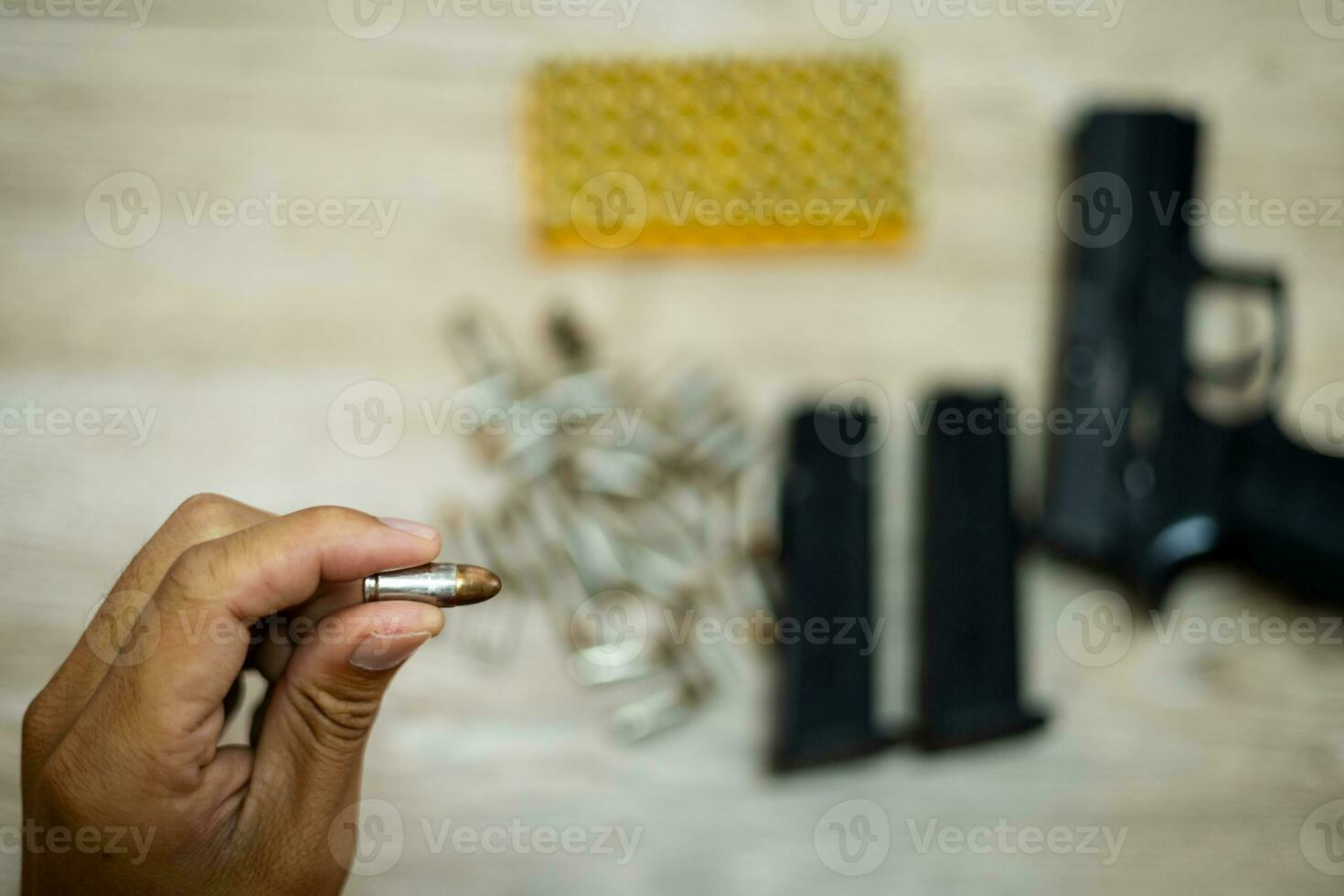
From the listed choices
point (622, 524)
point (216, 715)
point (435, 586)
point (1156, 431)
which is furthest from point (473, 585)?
point (1156, 431)

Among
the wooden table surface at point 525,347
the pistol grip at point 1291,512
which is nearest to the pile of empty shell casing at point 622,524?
the wooden table surface at point 525,347

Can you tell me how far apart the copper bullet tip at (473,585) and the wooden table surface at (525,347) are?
357mm

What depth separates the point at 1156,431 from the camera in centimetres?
73

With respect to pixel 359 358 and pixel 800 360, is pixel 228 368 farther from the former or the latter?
pixel 800 360

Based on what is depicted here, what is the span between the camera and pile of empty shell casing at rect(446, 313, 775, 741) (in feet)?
2.44

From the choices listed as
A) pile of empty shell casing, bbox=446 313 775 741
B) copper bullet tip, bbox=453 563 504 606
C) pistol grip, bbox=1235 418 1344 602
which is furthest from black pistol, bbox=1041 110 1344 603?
copper bullet tip, bbox=453 563 504 606

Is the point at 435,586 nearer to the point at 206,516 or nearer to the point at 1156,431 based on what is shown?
the point at 206,516

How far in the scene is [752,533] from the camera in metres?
0.76

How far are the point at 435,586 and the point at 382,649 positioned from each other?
3 cm

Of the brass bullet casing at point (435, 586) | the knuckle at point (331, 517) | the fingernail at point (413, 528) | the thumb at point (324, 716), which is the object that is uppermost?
the knuckle at point (331, 517)

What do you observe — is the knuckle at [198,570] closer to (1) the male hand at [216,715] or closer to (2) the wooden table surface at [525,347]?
(1) the male hand at [216,715]

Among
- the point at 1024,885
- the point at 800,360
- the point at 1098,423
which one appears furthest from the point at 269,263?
the point at 1024,885

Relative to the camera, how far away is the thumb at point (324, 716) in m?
0.39

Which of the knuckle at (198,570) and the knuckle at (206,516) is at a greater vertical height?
the knuckle at (206,516)
